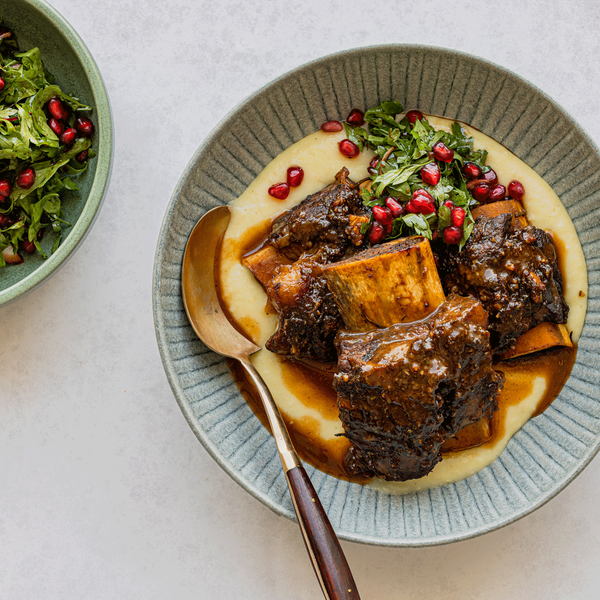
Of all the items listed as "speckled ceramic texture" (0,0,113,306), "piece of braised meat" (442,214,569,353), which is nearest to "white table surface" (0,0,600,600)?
"speckled ceramic texture" (0,0,113,306)

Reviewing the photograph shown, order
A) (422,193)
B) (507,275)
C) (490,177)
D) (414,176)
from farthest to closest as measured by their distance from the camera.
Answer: (490,177) → (414,176) → (422,193) → (507,275)

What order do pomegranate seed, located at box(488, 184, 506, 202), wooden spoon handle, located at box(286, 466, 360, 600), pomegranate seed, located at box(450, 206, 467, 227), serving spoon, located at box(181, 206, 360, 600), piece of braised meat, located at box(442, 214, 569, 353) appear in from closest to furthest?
1. wooden spoon handle, located at box(286, 466, 360, 600)
2. serving spoon, located at box(181, 206, 360, 600)
3. piece of braised meat, located at box(442, 214, 569, 353)
4. pomegranate seed, located at box(450, 206, 467, 227)
5. pomegranate seed, located at box(488, 184, 506, 202)

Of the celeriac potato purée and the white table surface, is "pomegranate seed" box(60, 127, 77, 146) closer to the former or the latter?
the white table surface

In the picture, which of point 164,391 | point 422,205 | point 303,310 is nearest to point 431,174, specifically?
point 422,205

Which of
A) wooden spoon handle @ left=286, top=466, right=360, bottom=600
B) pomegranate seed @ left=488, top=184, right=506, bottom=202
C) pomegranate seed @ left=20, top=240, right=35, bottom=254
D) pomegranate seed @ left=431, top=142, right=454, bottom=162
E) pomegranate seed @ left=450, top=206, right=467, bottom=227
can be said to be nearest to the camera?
wooden spoon handle @ left=286, top=466, right=360, bottom=600

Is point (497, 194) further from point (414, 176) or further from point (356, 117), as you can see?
point (356, 117)

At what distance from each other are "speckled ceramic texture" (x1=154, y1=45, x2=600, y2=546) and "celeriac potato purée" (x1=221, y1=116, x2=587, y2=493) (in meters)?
0.07

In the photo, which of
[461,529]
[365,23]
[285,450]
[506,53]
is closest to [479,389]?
[461,529]

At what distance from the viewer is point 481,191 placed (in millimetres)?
3482

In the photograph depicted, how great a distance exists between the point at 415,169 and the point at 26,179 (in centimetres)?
255

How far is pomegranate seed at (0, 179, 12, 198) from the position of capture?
3488 mm

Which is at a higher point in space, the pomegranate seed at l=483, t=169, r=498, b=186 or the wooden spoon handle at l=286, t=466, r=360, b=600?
the pomegranate seed at l=483, t=169, r=498, b=186

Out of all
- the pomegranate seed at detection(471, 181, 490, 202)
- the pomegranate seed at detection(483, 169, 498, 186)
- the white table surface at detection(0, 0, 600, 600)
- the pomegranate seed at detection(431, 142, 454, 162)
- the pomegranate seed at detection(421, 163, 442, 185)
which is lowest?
the white table surface at detection(0, 0, 600, 600)

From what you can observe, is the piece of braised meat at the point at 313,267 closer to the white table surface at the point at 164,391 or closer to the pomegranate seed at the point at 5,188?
the white table surface at the point at 164,391
